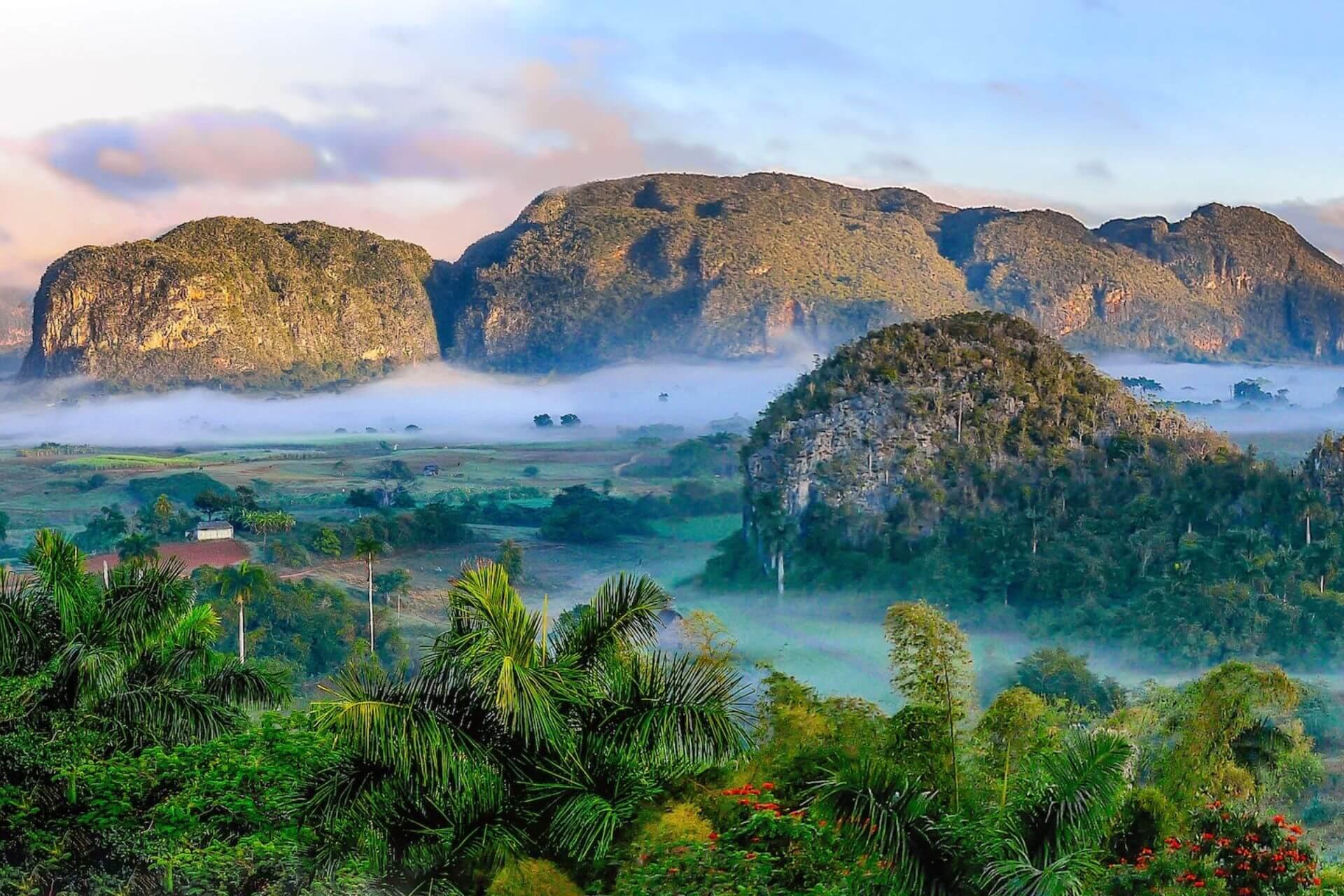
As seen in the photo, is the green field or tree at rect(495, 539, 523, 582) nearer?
tree at rect(495, 539, 523, 582)

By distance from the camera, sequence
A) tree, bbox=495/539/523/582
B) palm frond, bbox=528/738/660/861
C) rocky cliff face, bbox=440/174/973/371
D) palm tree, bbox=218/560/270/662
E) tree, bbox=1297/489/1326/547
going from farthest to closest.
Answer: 1. rocky cliff face, bbox=440/174/973/371
2. tree, bbox=495/539/523/582
3. tree, bbox=1297/489/1326/547
4. palm tree, bbox=218/560/270/662
5. palm frond, bbox=528/738/660/861

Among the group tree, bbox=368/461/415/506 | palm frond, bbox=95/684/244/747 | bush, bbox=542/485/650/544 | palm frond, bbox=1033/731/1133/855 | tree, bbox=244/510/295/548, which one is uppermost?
palm frond, bbox=1033/731/1133/855

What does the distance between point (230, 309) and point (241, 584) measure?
100 meters

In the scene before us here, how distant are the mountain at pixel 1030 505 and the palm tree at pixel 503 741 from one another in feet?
97.4

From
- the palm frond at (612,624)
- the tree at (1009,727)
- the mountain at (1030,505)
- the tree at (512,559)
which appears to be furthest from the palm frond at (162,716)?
the tree at (512,559)

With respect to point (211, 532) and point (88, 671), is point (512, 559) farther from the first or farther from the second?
point (88, 671)

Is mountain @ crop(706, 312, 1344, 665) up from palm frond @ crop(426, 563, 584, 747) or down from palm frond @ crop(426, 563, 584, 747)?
down

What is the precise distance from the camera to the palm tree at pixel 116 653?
11.3m

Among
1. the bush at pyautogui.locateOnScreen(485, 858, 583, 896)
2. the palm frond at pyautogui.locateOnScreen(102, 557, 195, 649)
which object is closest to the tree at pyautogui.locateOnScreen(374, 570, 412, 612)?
the palm frond at pyautogui.locateOnScreen(102, 557, 195, 649)

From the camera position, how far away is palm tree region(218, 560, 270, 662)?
112ft

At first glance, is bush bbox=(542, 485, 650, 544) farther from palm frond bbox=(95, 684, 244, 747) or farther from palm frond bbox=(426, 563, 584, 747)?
palm frond bbox=(426, 563, 584, 747)

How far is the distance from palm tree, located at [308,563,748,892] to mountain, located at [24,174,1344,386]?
12270 centimetres

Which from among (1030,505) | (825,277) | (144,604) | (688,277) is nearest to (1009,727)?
(144,604)

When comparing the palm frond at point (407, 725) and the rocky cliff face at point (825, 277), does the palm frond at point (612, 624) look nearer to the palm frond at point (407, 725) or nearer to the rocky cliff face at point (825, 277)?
the palm frond at point (407, 725)
